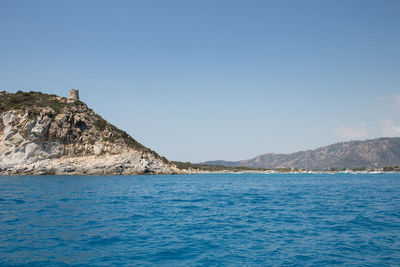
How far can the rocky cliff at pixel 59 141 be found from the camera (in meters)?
83.4

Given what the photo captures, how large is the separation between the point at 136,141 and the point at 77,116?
26974mm

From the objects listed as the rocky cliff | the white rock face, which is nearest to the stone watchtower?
the rocky cliff

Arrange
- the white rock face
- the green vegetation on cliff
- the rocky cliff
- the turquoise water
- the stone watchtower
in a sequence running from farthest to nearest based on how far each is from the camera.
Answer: the stone watchtower
the green vegetation on cliff
the rocky cliff
the white rock face
the turquoise water

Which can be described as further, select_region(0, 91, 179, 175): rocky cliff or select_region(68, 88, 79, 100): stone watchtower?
select_region(68, 88, 79, 100): stone watchtower

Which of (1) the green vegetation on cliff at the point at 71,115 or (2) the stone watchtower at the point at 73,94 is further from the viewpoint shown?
(2) the stone watchtower at the point at 73,94

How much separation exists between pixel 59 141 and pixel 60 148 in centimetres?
253

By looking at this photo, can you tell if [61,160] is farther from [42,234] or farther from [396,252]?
[396,252]

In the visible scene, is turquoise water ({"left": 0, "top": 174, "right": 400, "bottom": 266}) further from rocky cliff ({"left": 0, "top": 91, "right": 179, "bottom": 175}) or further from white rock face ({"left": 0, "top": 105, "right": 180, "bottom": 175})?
rocky cliff ({"left": 0, "top": 91, "right": 179, "bottom": 175})

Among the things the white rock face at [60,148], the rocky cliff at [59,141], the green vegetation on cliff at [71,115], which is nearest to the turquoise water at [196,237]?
the white rock face at [60,148]

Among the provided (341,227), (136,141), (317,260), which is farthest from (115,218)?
(136,141)

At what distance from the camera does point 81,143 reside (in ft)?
312

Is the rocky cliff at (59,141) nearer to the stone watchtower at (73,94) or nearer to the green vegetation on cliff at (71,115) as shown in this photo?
the green vegetation on cliff at (71,115)

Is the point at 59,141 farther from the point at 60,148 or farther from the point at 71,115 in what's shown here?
the point at 71,115

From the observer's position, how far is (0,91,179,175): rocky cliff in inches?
3282
